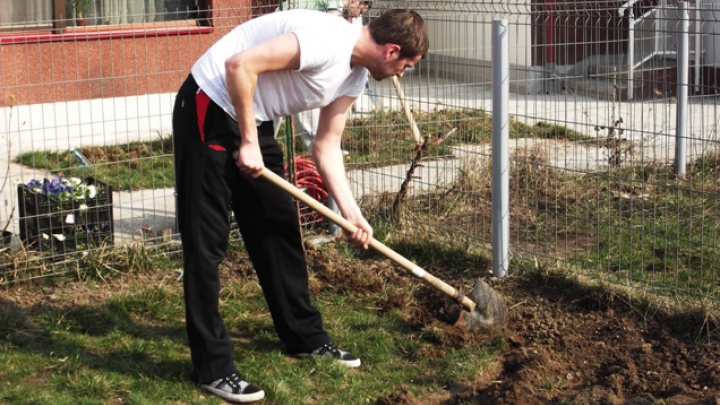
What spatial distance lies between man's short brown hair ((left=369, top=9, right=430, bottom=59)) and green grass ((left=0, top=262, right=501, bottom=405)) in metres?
1.59

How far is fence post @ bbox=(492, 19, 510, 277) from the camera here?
589 centimetres

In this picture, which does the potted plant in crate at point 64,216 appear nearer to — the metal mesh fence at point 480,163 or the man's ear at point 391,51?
the metal mesh fence at point 480,163

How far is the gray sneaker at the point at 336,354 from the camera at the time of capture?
16.2ft

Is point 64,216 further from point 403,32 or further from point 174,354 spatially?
point 403,32

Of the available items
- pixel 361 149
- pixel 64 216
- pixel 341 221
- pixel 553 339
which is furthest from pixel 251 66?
pixel 361 149

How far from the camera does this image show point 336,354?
16.3 feet

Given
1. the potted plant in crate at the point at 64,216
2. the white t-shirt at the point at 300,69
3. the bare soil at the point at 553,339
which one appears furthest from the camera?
the potted plant in crate at the point at 64,216

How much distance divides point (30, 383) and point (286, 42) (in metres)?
2.09

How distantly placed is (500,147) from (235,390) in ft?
7.80

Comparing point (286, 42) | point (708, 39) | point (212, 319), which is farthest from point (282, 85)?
point (708, 39)

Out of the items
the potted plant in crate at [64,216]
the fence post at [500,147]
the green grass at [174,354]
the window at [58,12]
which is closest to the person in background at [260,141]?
the green grass at [174,354]

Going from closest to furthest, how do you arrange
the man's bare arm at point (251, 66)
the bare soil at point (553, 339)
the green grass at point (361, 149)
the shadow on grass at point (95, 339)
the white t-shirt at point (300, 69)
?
the man's bare arm at point (251, 66), the white t-shirt at point (300, 69), the bare soil at point (553, 339), the shadow on grass at point (95, 339), the green grass at point (361, 149)

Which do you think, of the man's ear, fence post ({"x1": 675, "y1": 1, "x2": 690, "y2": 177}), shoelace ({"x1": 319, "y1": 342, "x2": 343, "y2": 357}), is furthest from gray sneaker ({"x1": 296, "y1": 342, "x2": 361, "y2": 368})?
fence post ({"x1": 675, "y1": 1, "x2": 690, "y2": 177})

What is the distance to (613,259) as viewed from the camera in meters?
6.29
